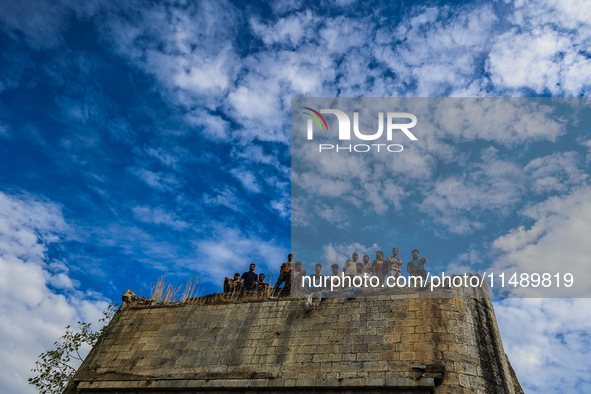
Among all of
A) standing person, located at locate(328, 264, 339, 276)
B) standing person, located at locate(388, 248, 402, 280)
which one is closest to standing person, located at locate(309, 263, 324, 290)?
standing person, located at locate(328, 264, 339, 276)

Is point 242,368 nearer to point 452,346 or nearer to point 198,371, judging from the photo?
point 198,371

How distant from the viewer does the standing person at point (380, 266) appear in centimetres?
1080

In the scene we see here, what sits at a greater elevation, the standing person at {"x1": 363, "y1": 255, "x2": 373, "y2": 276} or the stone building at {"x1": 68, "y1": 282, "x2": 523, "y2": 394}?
the standing person at {"x1": 363, "y1": 255, "x2": 373, "y2": 276}

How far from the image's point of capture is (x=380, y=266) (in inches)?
430

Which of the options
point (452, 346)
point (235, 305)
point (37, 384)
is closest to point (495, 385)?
point (452, 346)

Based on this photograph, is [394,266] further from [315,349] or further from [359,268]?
[315,349]

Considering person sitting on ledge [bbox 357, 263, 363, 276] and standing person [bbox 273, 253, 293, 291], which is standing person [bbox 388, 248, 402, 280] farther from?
standing person [bbox 273, 253, 293, 291]

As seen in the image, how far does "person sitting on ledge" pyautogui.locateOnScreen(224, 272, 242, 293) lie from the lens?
484 inches

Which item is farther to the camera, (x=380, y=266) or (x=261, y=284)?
(x=261, y=284)

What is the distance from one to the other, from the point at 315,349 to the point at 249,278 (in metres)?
3.59

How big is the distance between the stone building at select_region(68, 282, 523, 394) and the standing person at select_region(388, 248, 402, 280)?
77 centimetres

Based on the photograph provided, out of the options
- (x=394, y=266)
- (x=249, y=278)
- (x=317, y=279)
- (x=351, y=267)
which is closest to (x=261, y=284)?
(x=249, y=278)

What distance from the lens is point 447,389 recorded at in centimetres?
822

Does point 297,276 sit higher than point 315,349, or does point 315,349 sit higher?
point 297,276
